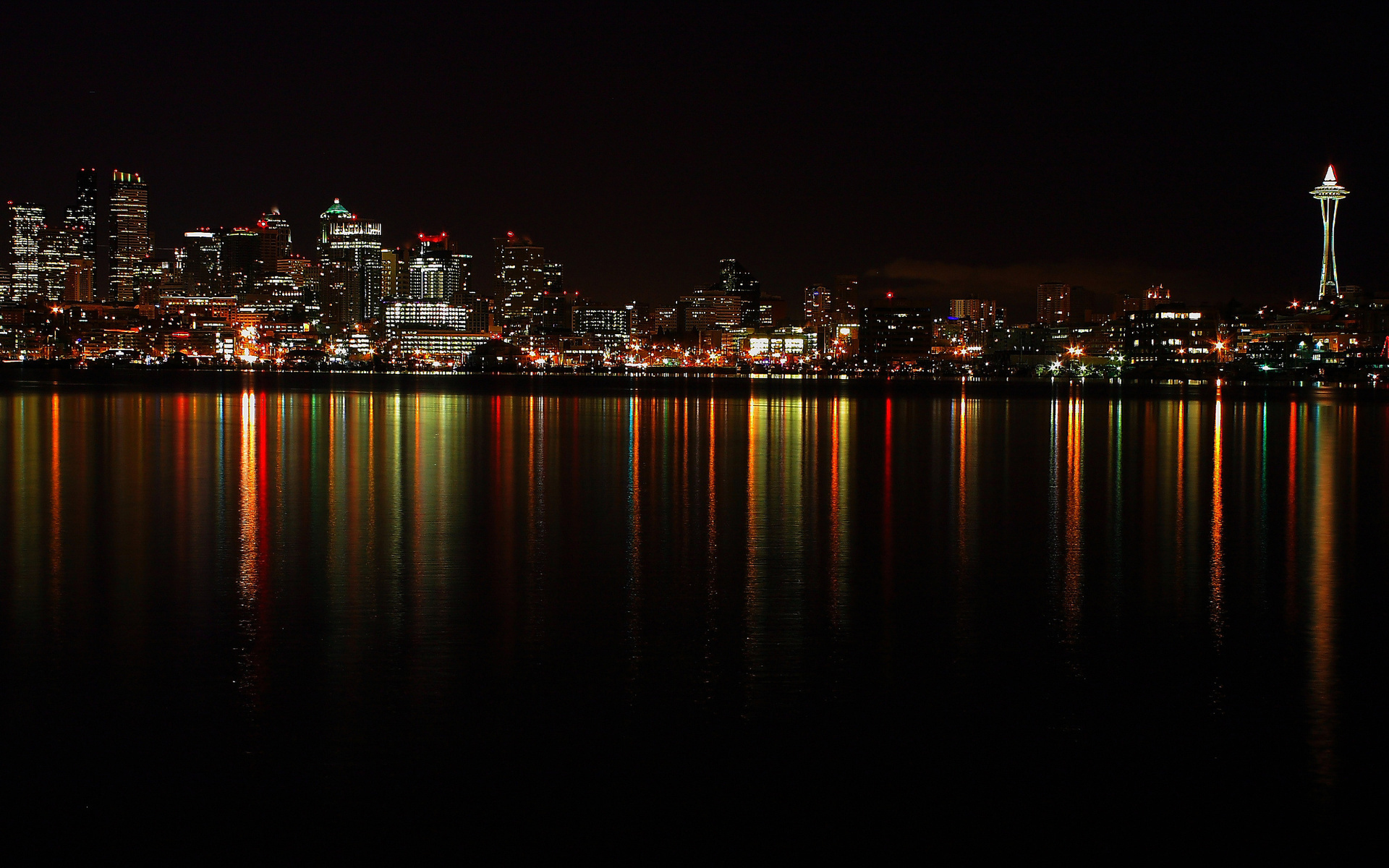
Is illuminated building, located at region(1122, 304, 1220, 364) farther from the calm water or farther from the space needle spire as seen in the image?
the calm water

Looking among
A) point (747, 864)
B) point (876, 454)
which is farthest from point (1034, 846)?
point (876, 454)

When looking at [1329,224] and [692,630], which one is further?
[1329,224]

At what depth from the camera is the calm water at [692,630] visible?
714 cm

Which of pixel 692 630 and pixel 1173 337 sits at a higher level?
pixel 1173 337

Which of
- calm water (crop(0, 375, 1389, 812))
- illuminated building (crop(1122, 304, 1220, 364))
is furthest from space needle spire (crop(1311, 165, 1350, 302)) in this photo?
calm water (crop(0, 375, 1389, 812))

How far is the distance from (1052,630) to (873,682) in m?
2.54

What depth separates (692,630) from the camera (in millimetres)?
10234

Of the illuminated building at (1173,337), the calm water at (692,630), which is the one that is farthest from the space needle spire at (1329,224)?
the calm water at (692,630)

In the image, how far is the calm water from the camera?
7.14 metres

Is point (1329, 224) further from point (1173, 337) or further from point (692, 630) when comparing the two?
point (692, 630)

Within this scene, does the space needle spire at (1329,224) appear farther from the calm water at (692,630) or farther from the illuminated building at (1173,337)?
the calm water at (692,630)

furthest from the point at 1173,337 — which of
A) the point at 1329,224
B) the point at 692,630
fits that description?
the point at 692,630

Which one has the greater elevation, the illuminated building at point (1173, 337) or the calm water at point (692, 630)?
the illuminated building at point (1173, 337)

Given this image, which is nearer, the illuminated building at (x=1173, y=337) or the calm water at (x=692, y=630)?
the calm water at (x=692, y=630)
